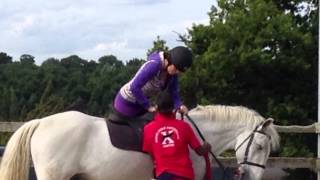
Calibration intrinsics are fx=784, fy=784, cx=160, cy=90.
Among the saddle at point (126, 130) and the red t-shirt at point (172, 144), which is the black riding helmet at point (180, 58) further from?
the red t-shirt at point (172, 144)

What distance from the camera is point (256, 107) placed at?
14602 mm

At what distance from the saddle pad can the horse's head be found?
41.5 inches

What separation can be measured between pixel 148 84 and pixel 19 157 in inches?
56.9

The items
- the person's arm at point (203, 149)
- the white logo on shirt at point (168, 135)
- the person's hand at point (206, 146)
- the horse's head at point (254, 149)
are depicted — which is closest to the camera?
the white logo on shirt at point (168, 135)

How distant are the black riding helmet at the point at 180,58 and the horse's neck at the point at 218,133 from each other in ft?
2.04

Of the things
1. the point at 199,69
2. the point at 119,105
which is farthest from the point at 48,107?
the point at 119,105

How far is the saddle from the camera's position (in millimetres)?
7527

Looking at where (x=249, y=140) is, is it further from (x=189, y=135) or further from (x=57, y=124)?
(x=57, y=124)

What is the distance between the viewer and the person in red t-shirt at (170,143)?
6887 millimetres

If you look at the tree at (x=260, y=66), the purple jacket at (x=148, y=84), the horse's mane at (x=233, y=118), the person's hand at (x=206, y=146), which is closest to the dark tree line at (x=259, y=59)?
the tree at (x=260, y=66)

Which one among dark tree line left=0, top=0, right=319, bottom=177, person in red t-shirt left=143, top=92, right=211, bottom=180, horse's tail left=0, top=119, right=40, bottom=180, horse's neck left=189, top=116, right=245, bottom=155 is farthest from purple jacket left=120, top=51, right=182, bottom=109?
dark tree line left=0, top=0, right=319, bottom=177

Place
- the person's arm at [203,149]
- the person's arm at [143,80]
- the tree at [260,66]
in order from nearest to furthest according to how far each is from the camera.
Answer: the person's arm at [203,149] < the person's arm at [143,80] < the tree at [260,66]

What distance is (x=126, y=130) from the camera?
7605mm

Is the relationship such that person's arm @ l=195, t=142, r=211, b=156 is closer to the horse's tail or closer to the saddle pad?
the saddle pad
